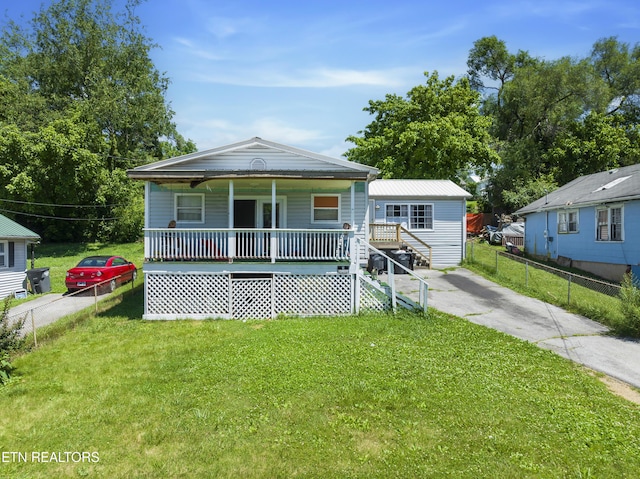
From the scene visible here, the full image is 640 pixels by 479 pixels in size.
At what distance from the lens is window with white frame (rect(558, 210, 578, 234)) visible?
1952cm

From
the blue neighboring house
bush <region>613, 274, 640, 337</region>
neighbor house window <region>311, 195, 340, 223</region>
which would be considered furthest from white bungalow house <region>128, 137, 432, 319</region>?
the blue neighboring house

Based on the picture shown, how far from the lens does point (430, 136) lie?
2748 cm

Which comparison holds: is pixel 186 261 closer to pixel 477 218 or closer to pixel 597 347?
pixel 597 347

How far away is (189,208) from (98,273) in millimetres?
5164

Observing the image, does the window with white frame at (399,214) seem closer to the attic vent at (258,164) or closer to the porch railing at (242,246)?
the porch railing at (242,246)

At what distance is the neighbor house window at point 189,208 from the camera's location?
14.2 meters

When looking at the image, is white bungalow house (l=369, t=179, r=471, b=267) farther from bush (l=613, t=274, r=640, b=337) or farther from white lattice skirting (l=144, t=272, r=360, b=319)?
bush (l=613, t=274, r=640, b=337)

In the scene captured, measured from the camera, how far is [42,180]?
27.0 metres

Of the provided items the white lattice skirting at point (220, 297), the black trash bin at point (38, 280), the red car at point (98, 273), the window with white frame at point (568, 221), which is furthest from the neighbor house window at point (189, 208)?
the window with white frame at point (568, 221)

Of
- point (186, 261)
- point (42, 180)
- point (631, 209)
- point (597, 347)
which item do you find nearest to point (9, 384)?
point (186, 261)

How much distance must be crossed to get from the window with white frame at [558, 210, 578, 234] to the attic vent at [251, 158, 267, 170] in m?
15.5

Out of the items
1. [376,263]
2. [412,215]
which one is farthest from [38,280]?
[412,215]

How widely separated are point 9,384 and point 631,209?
19.9m

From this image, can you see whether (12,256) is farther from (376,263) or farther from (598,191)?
(598,191)
